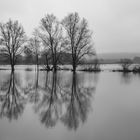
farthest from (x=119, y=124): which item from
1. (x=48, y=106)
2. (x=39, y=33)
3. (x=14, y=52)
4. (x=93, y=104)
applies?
(x=14, y=52)

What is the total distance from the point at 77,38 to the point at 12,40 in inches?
547

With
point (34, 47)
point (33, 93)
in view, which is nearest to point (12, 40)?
point (34, 47)

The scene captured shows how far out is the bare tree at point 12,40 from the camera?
121ft

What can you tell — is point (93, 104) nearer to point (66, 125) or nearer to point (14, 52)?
point (66, 125)

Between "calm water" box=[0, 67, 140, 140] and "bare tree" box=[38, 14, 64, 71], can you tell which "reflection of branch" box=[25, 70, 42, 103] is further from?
"bare tree" box=[38, 14, 64, 71]

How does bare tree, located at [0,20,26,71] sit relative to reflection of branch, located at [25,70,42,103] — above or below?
above

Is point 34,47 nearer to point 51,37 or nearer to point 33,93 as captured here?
point 51,37

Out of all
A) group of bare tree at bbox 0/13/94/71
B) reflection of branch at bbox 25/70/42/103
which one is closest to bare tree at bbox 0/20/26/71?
group of bare tree at bbox 0/13/94/71

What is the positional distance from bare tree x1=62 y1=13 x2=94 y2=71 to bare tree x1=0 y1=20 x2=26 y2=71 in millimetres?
10799

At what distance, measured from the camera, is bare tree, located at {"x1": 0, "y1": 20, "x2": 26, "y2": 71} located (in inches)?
1448

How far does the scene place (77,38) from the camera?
110 ft

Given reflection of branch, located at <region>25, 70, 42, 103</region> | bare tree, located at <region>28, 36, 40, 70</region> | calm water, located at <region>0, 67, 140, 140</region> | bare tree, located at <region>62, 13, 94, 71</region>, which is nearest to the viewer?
calm water, located at <region>0, 67, 140, 140</region>

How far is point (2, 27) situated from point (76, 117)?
118ft

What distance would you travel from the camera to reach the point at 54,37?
3591 centimetres
